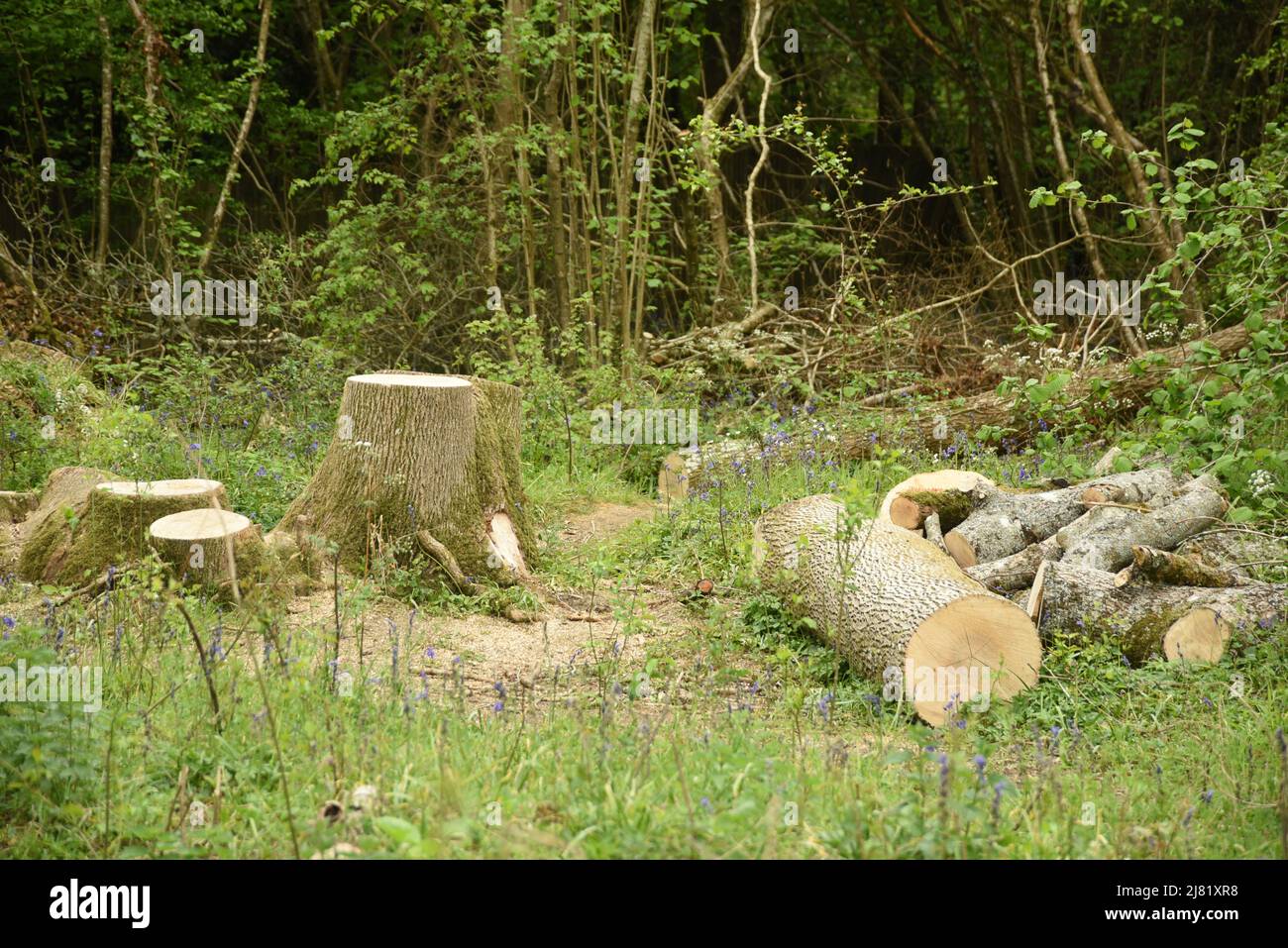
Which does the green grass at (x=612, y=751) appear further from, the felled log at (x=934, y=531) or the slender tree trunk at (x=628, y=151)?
the slender tree trunk at (x=628, y=151)

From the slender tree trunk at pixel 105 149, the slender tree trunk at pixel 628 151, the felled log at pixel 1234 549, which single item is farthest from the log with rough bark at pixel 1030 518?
the slender tree trunk at pixel 105 149

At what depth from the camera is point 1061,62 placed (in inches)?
495

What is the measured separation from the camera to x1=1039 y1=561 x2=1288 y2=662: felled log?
5176 millimetres

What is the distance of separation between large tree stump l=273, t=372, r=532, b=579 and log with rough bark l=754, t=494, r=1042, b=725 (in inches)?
69.2

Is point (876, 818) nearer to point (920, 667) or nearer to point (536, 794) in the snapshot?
point (536, 794)

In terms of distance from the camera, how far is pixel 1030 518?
6.60m

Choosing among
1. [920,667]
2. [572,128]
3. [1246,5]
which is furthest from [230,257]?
[1246,5]

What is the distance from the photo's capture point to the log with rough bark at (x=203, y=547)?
564 cm

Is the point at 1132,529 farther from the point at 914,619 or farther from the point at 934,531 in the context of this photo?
the point at 914,619

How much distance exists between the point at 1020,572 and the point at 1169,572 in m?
0.74

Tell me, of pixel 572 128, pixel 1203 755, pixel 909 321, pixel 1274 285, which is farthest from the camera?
pixel 909 321

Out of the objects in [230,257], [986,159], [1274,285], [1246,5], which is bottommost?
[1274,285]
